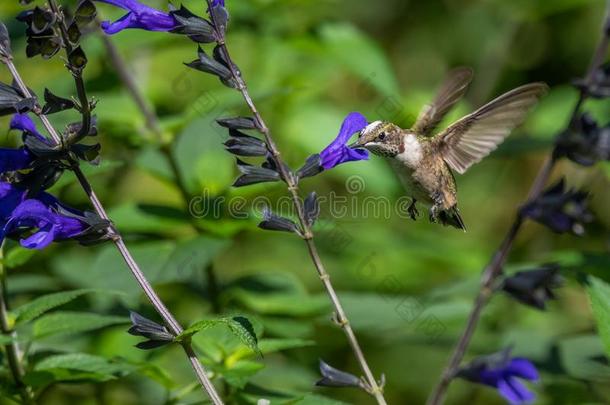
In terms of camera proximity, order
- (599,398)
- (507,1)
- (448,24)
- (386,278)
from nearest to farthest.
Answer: (599,398) < (386,278) < (507,1) < (448,24)

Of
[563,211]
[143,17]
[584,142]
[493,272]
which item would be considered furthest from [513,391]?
[143,17]

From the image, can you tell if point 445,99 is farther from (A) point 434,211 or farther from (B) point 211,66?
(B) point 211,66

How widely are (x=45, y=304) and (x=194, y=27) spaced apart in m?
0.81

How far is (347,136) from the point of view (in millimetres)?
2213

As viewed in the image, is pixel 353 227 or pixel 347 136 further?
pixel 353 227

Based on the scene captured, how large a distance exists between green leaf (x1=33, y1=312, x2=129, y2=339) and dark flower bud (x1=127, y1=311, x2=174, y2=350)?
422 millimetres

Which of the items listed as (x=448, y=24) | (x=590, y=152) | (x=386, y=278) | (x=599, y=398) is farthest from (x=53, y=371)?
(x=448, y=24)

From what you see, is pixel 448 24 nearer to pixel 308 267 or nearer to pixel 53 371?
pixel 308 267

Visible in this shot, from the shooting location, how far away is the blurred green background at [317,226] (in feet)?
10.4

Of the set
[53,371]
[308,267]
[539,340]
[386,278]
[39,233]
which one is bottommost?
[308,267]

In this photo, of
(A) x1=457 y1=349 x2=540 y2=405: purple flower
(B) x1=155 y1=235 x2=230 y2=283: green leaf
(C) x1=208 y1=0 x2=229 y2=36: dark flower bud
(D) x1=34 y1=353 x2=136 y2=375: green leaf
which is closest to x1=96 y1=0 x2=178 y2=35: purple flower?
(C) x1=208 y1=0 x2=229 y2=36: dark flower bud

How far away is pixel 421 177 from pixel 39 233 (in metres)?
1.10

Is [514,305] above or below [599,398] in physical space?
below

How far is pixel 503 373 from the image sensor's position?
7.45ft
